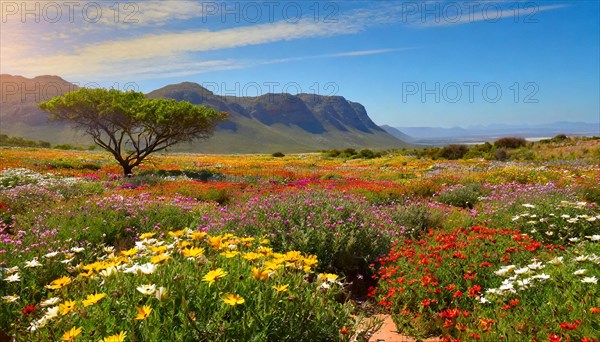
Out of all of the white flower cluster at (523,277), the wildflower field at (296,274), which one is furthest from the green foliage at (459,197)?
the white flower cluster at (523,277)

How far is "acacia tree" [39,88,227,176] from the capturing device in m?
24.1

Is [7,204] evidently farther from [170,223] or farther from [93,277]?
[93,277]

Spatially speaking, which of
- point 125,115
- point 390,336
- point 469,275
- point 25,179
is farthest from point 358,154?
point 390,336

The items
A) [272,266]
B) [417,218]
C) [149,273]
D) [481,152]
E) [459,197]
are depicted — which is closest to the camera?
[149,273]

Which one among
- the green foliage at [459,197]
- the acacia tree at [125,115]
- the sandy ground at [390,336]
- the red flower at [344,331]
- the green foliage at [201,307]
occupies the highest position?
the acacia tree at [125,115]

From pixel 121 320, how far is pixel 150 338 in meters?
0.56

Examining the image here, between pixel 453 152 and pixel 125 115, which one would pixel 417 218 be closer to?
pixel 125 115

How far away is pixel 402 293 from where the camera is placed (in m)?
5.05

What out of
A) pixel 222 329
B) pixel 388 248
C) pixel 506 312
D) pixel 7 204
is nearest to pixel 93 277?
pixel 222 329

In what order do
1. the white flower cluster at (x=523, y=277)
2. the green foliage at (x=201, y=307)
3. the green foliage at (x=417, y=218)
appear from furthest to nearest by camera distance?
the green foliage at (x=417, y=218)
the white flower cluster at (x=523, y=277)
the green foliage at (x=201, y=307)

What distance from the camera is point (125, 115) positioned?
25156 millimetres

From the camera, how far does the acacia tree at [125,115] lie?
24078 millimetres

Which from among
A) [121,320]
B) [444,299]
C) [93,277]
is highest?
[93,277]

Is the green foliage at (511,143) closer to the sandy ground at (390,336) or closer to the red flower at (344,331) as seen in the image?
the sandy ground at (390,336)
